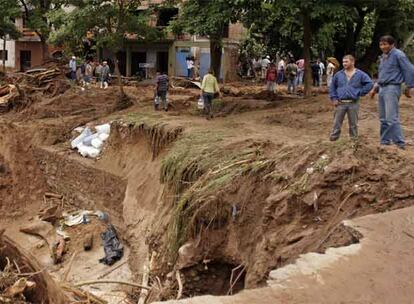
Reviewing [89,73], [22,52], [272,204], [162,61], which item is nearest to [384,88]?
[272,204]

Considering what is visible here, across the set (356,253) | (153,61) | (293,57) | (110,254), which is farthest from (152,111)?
(153,61)

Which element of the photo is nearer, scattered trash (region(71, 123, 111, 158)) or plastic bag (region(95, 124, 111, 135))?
scattered trash (region(71, 123, 111, 158))

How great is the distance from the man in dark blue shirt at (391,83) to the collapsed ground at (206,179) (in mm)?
385

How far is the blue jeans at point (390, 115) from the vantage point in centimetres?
882

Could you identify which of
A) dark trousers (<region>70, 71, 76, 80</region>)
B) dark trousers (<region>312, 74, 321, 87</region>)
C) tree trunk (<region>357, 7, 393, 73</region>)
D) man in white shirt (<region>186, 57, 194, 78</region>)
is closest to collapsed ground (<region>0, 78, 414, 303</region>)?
tree trunk (<region>357, 7, 393, 73</region>)

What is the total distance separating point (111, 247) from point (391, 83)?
306 inches

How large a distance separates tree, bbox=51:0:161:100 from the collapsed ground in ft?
8.05

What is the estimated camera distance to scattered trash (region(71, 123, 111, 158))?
17578 mm

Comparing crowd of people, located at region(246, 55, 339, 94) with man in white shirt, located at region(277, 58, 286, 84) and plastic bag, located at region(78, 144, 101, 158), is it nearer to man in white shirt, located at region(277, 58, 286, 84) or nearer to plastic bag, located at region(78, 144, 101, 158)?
man in white shirt, located at region(277, 58, 286, 84)

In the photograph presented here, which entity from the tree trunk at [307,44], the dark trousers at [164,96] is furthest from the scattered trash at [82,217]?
the tree trunk at [307,44]

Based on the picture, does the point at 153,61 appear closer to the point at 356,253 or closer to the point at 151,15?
the point at 151,15

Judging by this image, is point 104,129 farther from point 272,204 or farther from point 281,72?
point 281,72

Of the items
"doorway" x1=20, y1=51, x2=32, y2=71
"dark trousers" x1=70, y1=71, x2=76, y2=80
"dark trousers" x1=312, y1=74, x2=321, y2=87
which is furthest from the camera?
"doorway" x1=20, y1=51, x2=32, y2=71

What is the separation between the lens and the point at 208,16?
53.8ft
